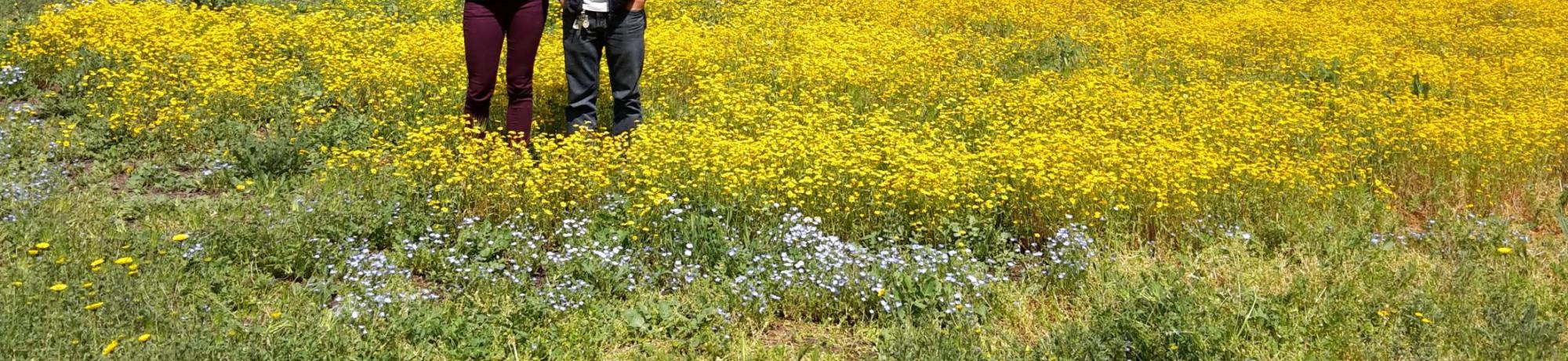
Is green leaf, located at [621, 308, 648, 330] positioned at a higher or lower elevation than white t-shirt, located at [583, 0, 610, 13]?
lower

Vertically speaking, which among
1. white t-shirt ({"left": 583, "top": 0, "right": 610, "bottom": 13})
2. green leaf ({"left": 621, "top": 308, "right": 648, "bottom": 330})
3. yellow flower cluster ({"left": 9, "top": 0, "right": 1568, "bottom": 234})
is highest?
white t-shirt ({"left": 583, "top": 0, "right": 610, "bottom": 13})

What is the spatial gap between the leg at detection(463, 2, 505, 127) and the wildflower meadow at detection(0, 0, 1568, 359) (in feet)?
1.28

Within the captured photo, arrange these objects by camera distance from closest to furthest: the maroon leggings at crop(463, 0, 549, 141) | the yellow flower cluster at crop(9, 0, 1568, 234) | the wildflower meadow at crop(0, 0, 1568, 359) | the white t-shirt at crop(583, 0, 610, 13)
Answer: the wildflower meadow at crop(0, 0, 1568, 359), the yellow flower cluster at crop(9, 0, 1568, 234), the maroon leggings at crop(463, 0, 549, 141), the white t-shirt at crop(583, 0, 610, 13)

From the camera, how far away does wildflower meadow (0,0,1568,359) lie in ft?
12.9

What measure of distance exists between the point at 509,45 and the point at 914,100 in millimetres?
3058

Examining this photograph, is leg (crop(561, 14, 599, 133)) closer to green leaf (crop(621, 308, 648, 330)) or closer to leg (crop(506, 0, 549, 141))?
leg (crop(506, 0, 549, 141))

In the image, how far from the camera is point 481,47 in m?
5.69

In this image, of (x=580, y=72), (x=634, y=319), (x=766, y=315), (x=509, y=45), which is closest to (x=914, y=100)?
(x=580, y=72)

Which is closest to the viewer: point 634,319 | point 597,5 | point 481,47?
point 634,319

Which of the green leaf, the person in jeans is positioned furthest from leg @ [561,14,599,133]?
the green leaf

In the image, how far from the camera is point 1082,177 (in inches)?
213

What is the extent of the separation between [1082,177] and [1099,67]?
12.3 ft

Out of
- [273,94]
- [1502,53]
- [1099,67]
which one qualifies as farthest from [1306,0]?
[273,94]

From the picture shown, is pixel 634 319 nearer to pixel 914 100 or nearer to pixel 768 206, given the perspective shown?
pixel 768 206
